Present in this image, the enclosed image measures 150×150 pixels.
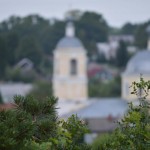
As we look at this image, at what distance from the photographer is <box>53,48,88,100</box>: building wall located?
141ft

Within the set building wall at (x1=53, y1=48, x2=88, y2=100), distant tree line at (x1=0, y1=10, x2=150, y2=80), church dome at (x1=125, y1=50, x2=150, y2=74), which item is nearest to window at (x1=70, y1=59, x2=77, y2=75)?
building wall at (x1=53, y1=48, x2=88, y2=100)

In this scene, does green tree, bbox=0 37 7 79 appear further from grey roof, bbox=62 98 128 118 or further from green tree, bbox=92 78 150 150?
green tree, bbox=92 78 150 150

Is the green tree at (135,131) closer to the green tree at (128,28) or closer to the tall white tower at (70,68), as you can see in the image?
A: the tall white tower at (70,68)

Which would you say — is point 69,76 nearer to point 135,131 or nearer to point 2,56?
point 2,56

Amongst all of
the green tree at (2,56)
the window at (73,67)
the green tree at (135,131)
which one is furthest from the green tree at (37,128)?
the green tree at (2,56)

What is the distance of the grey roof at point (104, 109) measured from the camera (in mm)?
40375

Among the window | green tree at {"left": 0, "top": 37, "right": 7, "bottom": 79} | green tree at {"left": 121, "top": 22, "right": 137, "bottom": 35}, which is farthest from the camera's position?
green tree at {"left": 121, "top": 22, "right": 137, "bottom": 35}

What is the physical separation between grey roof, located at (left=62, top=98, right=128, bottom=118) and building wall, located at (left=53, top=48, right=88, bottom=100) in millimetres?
1297

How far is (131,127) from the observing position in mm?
6199

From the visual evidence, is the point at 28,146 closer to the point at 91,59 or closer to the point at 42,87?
the point at 42,87

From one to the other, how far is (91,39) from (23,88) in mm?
34216

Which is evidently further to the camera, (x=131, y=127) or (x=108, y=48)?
(x=108, y=48)

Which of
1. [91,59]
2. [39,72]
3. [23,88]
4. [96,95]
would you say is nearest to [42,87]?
[96,95]

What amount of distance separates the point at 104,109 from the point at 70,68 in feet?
11.0
